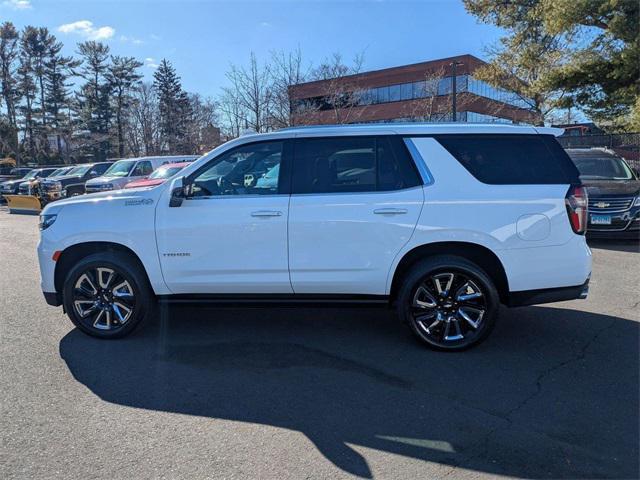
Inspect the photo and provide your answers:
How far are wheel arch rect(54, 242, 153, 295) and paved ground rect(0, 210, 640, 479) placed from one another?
2.14ft

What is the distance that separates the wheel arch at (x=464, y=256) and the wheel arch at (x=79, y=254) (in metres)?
2.40

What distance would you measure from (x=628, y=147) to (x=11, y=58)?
2415 inches

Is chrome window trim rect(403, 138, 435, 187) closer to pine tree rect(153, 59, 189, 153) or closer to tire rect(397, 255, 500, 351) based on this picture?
tire rect(397, 255, 500, 351)

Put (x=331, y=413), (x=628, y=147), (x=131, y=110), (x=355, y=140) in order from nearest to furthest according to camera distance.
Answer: (x=331, y=413) < (x=355, y=140) < (x=628, y=147) < (x=131, y=110)

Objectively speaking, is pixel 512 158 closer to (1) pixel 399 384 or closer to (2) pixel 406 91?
(1) pixel 399 384

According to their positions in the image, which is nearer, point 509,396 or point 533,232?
point 509,396

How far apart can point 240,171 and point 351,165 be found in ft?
3.44

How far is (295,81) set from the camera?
23.4 metres

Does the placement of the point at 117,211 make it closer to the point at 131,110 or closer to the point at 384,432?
the point at 384,432

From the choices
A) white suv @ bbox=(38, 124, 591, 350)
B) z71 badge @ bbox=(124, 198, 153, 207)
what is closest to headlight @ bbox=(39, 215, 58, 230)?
white suv @ bbox=(38, 124, 591, 350)

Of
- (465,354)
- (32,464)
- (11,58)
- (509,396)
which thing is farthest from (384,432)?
(11,58)

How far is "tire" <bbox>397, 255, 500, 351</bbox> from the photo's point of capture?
4.28 meters

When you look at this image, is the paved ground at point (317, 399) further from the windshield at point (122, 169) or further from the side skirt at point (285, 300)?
the windshield at point (122, 169)

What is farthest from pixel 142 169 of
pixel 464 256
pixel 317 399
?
pixel 317 399
